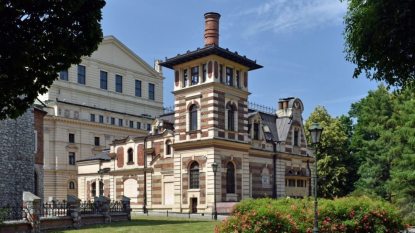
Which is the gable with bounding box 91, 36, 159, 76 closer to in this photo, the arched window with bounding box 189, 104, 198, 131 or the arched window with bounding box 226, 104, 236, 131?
the arched window with bounding box 189, 104, 198, 131

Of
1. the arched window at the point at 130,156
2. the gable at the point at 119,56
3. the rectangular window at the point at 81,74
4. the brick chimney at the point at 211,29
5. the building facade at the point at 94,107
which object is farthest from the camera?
the gable at the point at 119,56

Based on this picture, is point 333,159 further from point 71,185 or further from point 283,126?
point 71,185

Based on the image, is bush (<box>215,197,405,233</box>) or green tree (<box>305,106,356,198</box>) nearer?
bush (<box>215,197,405,233</box>)

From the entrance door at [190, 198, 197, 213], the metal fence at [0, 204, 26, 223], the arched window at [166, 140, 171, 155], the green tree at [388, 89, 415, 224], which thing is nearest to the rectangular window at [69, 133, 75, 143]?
the arched window at [166, 140, 171, 155]

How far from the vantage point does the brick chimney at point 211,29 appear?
43.7 meters

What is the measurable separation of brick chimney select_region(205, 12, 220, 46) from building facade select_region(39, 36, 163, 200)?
2317 centimetres

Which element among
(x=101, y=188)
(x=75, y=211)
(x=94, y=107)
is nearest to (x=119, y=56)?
(x=94, y=107)

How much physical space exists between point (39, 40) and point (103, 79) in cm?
5749

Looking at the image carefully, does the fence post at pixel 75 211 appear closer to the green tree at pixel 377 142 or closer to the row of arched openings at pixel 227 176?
the row of arched openings at pixel 227 176

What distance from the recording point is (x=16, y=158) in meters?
32.3

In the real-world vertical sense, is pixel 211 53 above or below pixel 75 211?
above

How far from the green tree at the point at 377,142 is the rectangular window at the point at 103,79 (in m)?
34.0

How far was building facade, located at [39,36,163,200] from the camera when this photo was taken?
202ft

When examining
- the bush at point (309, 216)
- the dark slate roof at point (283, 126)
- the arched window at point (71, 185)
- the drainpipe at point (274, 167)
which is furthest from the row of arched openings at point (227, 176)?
the arched window at point (71, 185)
